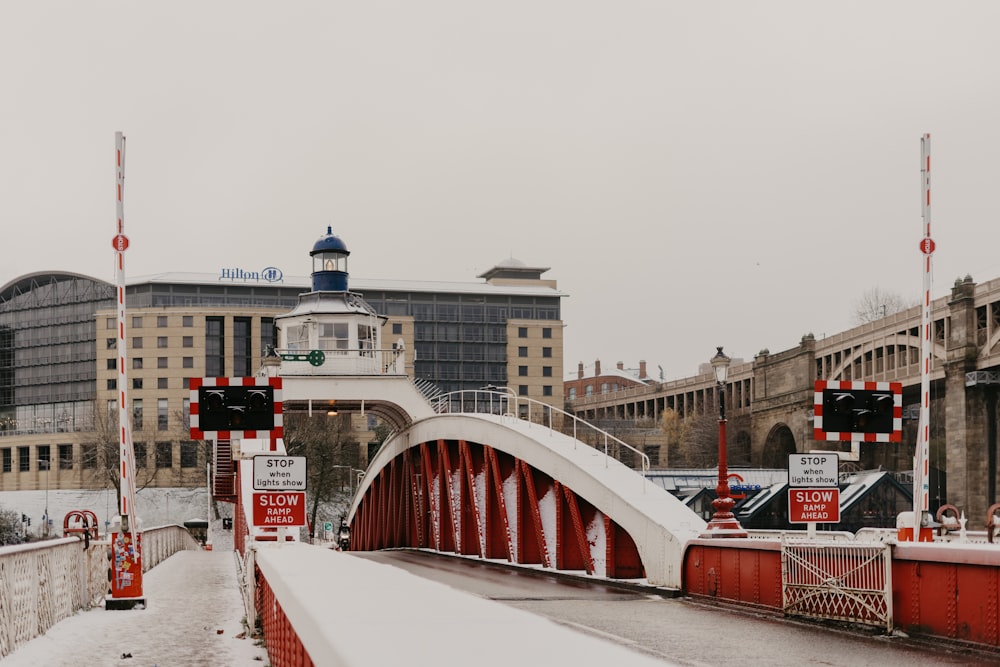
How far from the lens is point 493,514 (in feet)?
116

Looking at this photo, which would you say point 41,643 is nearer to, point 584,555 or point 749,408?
point 584,555

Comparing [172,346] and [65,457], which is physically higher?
[172,346]

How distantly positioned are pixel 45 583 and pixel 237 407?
18.0 feet

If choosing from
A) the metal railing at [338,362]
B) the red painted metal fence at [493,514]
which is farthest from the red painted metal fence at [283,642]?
the metal railing at [338,362]

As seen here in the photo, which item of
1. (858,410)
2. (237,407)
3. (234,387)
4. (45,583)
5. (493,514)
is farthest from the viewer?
(493,514)

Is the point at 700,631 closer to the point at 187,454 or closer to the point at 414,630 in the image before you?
the point at 414,630

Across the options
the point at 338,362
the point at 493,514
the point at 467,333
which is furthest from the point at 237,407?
the point at 467,333

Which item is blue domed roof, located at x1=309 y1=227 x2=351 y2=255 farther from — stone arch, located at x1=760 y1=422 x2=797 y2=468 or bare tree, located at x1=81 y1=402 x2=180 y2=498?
stone arch, located at x1=760 y1=422 x2=797 y2=468

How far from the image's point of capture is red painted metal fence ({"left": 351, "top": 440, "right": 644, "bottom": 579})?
26703 mm

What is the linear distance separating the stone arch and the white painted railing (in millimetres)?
109402

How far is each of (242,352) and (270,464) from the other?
13436 cm

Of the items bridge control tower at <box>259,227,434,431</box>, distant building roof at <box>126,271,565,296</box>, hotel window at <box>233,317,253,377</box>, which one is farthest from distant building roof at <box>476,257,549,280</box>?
bridge control tower at <box>259,227,434,431</box>

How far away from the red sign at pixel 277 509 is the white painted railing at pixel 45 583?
271cm

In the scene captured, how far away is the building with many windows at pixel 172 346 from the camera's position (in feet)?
488
